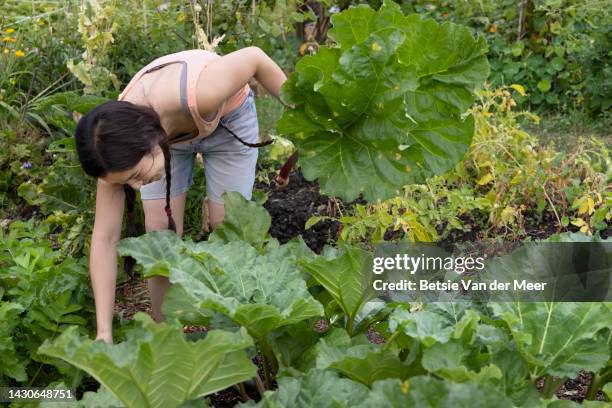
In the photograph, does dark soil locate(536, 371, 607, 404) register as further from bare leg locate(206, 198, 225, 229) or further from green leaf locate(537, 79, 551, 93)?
green leaf locate(537, 79, 551, 93)

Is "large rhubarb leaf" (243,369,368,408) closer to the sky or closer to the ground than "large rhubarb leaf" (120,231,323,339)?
closer to the ground

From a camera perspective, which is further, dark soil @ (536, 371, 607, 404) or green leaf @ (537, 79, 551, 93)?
green leaf @ (537, 79, 551, 93)

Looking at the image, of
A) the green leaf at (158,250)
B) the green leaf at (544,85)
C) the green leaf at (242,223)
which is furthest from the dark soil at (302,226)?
the green leaf at (544,85)

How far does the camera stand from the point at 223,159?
332 centimetres

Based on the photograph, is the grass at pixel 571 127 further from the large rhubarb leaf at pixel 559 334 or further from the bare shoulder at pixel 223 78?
the large rhubarb leaf at pixel 559 334

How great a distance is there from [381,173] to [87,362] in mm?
1129

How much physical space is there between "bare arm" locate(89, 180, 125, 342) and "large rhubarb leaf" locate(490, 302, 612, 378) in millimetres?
1178

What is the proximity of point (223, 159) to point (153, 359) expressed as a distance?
4.76 ft

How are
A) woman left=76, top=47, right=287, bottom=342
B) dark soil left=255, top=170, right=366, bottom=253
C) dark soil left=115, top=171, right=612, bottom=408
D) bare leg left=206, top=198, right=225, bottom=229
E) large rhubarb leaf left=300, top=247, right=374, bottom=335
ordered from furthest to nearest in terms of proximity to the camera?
1. dark soil left=255, top=170, right=366, bottom=253
2. dark soil left=115, top=171, right=612, bottom=408
3. bare leg left=206, top=198, right=225, bottom=229
4. woman left=76, top=47, right=287, bottom=342
5. large rhubarb leaf left=300, top=247, right=374, bottom=335

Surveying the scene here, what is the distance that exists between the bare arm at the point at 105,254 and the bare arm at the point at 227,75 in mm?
412

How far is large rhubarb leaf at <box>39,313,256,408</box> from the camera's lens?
6.39ft

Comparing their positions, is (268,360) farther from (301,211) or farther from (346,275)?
(301,211)

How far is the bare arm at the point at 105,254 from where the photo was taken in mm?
2633

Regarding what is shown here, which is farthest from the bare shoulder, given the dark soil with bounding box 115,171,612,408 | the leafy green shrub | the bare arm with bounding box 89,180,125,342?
the leafy green shrub
